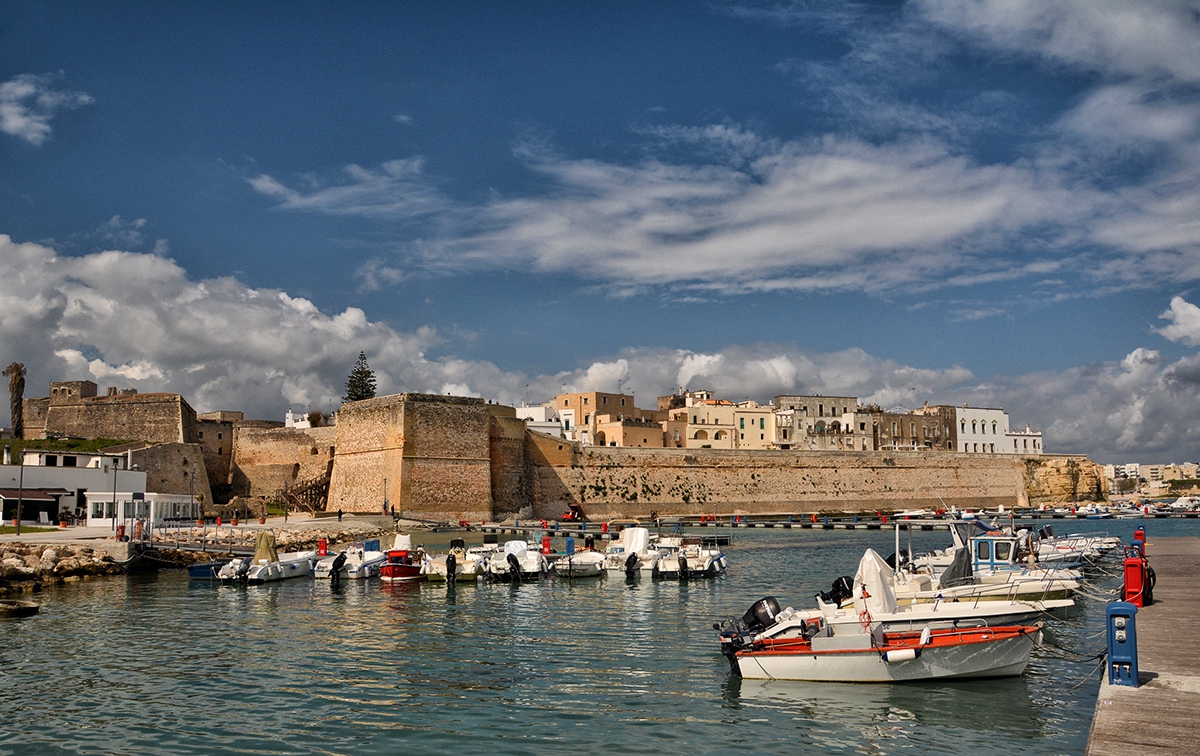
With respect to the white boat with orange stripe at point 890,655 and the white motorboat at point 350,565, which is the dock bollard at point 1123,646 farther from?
the white motorboat at point 350,565

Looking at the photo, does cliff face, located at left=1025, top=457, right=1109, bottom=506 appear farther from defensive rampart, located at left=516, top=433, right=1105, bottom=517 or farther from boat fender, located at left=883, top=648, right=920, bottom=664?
boat fender, located at left=883, top=648, right=920, bottom=664

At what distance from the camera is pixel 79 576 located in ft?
70.3

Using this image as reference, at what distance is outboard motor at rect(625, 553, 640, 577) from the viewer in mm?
22328

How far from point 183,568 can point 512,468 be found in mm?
22237

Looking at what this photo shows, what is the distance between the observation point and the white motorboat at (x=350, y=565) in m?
22.3

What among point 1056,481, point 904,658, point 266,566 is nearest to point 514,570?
point 266,566

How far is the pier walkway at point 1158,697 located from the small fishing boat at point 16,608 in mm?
16171

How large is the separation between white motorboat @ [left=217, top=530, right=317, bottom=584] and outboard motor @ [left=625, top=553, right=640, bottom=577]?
8.02 m

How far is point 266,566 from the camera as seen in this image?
21.4 meters

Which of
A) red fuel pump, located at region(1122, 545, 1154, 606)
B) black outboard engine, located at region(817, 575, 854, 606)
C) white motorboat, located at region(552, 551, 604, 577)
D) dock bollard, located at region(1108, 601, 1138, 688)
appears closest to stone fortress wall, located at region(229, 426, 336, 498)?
white motorboat, located at region(552, 551, 604, 577)

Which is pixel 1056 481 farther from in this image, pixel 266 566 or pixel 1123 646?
pixel 1123 646

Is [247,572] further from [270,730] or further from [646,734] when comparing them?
[646,734]

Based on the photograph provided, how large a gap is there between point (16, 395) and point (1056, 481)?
64745 mm

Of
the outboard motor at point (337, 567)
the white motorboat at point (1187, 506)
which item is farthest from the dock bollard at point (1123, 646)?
the white motorboat at point (1187, 506)
